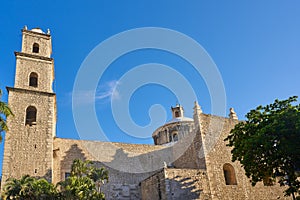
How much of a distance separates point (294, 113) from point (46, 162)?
15955 mm

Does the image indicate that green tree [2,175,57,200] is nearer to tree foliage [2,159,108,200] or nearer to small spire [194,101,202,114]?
tree foliage [2,159,108,200]

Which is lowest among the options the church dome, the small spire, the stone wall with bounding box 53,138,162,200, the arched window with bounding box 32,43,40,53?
the stone wall with bounding box 53,138,162,200

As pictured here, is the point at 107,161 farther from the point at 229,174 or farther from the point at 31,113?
the point at 229,174

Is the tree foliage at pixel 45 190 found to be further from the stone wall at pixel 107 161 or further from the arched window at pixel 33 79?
the arched window at pixel 33 79

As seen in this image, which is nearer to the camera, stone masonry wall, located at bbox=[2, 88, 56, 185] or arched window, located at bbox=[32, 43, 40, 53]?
stone masonry wall, located at bbox=[2, 88, 56, 185]

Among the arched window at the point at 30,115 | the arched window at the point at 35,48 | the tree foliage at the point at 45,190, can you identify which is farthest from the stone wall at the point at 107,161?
the arched window at the point at 35,48

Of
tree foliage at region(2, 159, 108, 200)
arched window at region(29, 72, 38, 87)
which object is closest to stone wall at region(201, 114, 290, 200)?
tree foliage at region(2, 159, 108, 200)

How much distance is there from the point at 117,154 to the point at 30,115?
8.12 metres

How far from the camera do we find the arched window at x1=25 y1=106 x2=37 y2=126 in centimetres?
2081

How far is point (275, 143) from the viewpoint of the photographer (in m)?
12.5

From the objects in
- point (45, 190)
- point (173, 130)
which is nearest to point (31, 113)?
point (45, 190)

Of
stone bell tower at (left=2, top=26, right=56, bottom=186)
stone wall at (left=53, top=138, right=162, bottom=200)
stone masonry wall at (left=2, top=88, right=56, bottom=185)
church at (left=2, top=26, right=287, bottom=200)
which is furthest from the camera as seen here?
stone wall at (left=53, top=138, right=162, bottom=200)

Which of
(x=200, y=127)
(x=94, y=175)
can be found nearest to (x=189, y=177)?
(x=200, y=127)

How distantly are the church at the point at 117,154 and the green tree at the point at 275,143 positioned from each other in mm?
5671
